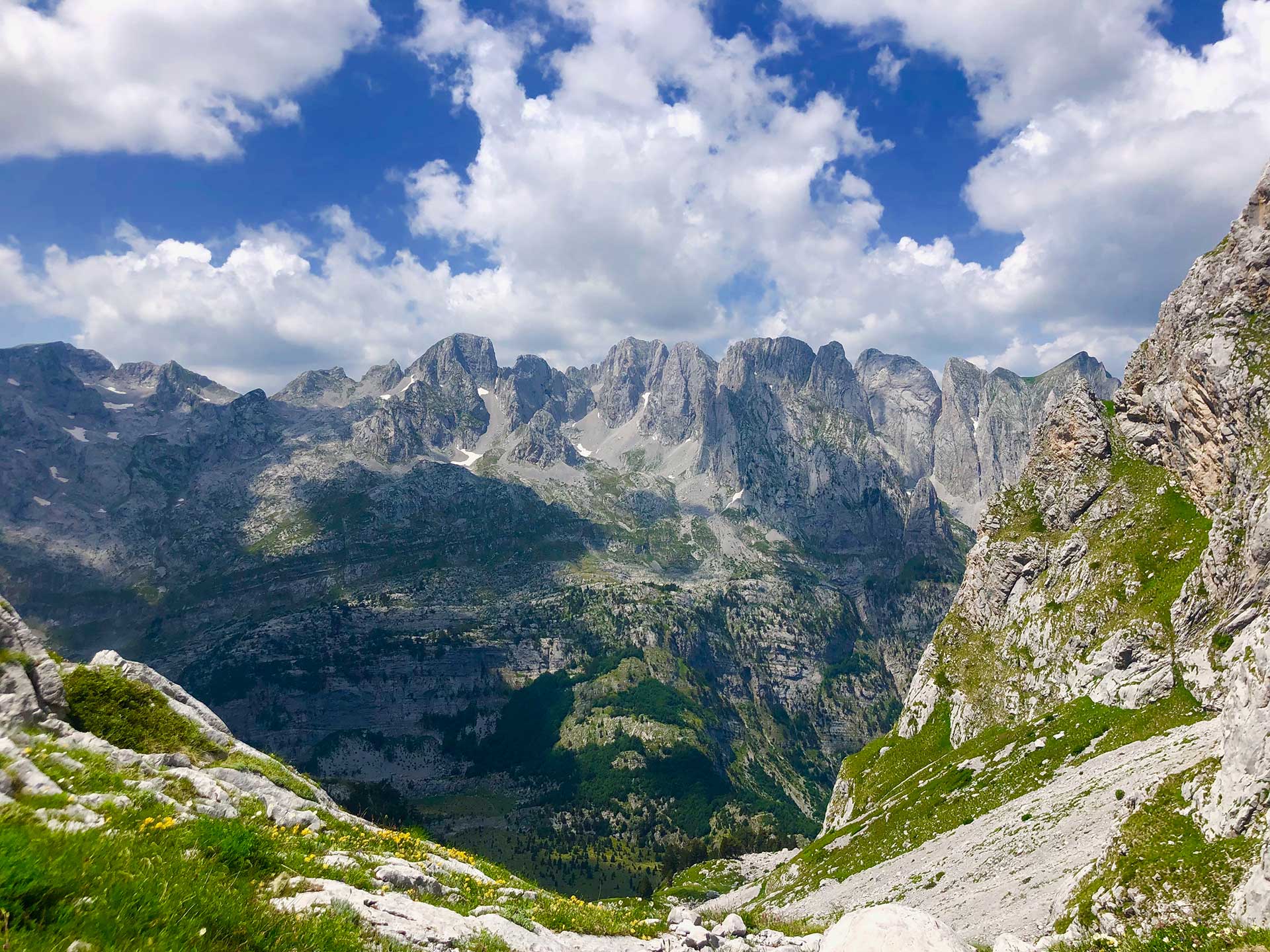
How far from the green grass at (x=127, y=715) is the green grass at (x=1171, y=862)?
1161 inches

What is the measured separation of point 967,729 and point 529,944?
8036 centimetres

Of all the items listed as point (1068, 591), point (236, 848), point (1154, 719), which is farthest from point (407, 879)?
point (1068, 591)

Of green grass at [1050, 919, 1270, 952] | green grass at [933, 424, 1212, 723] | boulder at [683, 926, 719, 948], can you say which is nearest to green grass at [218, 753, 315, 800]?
boulder at [683, 926, 719, 948]

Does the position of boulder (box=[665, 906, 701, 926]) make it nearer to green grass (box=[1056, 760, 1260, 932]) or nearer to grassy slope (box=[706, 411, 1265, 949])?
green grass (box=[1056, 760, 1260, 932])

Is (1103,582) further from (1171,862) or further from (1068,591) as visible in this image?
(1171,862)

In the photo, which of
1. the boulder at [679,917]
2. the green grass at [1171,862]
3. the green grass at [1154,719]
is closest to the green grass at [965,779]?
the green grass at [1154,719]

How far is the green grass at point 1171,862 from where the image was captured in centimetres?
1512

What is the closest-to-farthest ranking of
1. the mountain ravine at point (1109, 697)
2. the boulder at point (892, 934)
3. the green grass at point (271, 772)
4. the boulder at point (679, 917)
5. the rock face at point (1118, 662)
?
the boulder at point (892, 934), the mountain ravine at point (1109, 697), the rock face at point (1118, 662), the boulder at point (679, 917), the green grass at point (271, 772)

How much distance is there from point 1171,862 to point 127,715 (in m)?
33.1

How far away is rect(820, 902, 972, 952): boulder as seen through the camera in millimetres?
11211

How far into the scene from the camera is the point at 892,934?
11484 mm

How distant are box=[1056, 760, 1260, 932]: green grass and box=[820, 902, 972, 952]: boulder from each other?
7553 millimetres

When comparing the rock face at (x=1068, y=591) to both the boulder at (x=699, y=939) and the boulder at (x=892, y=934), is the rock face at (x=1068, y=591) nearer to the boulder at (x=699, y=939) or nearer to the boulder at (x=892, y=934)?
the boulder at (x=892, y=934)

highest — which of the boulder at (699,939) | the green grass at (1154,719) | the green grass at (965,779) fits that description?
the boulder at (699,939)
